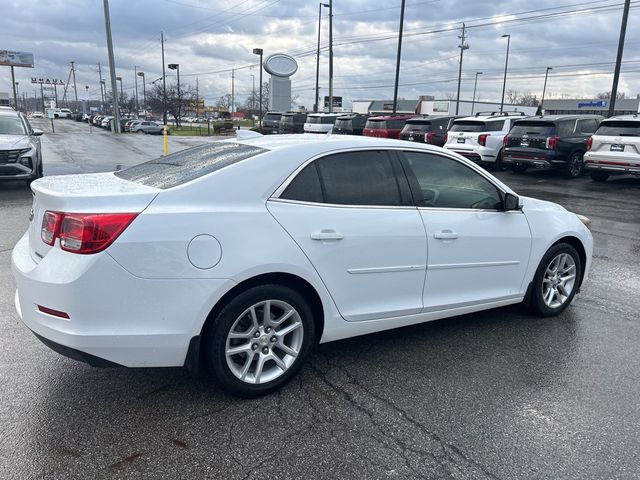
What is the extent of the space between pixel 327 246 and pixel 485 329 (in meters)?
1.96

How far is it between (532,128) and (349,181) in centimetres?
1313

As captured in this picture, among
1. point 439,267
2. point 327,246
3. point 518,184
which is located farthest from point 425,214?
point 518,184

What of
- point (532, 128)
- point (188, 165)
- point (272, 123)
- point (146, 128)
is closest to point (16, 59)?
point (146, 128)

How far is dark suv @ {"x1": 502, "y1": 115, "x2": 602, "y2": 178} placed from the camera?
14.6 meters

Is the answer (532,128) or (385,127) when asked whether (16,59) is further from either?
(532,128)

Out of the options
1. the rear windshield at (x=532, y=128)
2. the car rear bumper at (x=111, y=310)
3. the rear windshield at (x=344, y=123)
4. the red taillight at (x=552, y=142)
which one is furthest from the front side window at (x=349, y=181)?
the rear windshield at (x=344, y=123)

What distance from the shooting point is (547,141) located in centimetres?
1455

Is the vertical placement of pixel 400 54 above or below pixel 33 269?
above

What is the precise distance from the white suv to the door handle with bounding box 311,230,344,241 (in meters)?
13.9

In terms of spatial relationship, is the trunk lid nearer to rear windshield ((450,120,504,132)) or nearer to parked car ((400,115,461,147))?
rear windshield ((450,120,504,132))

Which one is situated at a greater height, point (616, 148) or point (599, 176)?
point (616, 148)

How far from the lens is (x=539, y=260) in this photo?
454 cm

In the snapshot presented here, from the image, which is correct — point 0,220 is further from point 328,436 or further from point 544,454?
point 544,454

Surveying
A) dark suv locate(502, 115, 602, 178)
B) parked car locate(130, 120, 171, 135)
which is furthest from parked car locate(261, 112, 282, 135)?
dark suv locate(502, 115, 602, 178)
